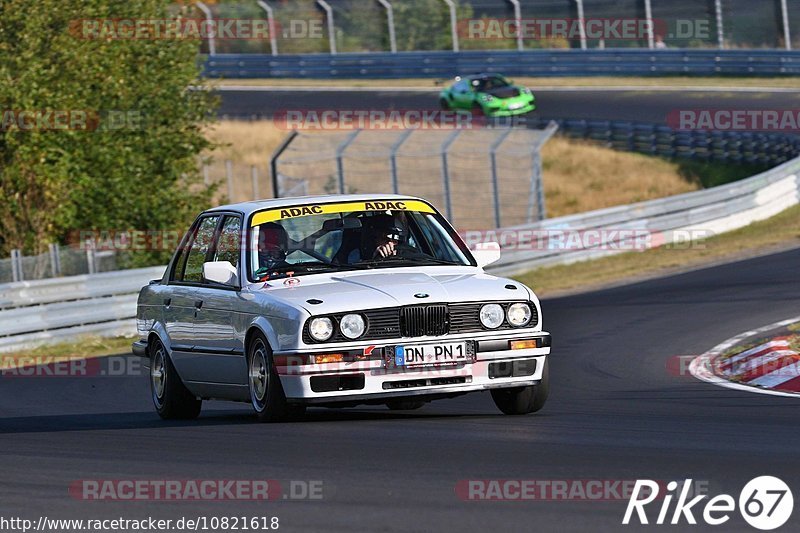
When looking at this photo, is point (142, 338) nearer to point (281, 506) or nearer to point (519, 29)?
point (281, 506)

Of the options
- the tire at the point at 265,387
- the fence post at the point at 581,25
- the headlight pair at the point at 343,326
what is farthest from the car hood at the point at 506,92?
the headlight pair at the point at 343,326

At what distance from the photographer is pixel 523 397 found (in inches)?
364

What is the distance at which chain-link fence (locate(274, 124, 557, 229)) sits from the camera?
27000 millimetres

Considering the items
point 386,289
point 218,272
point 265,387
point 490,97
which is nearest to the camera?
point 386,289

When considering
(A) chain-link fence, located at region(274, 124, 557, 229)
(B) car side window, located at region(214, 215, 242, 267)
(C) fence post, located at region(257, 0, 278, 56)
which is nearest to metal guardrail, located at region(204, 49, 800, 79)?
(C) fence post, located at region(257, 0, 278, 56)

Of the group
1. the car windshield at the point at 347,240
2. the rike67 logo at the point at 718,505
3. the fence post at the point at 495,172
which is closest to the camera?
the rike67 logo at the point at 718,505

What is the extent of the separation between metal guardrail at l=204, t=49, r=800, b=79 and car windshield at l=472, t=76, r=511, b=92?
16.2ft

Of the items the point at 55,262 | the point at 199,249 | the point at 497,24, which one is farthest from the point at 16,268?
the point at 497,24

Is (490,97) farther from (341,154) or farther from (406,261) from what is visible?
(406,261)

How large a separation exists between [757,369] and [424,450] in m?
5.09

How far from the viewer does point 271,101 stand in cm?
4828

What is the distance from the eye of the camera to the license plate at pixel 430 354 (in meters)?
8.66

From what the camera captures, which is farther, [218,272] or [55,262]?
[55,262]

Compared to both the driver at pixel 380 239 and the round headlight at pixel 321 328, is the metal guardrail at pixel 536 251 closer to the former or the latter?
the driver at pixel 380 239
